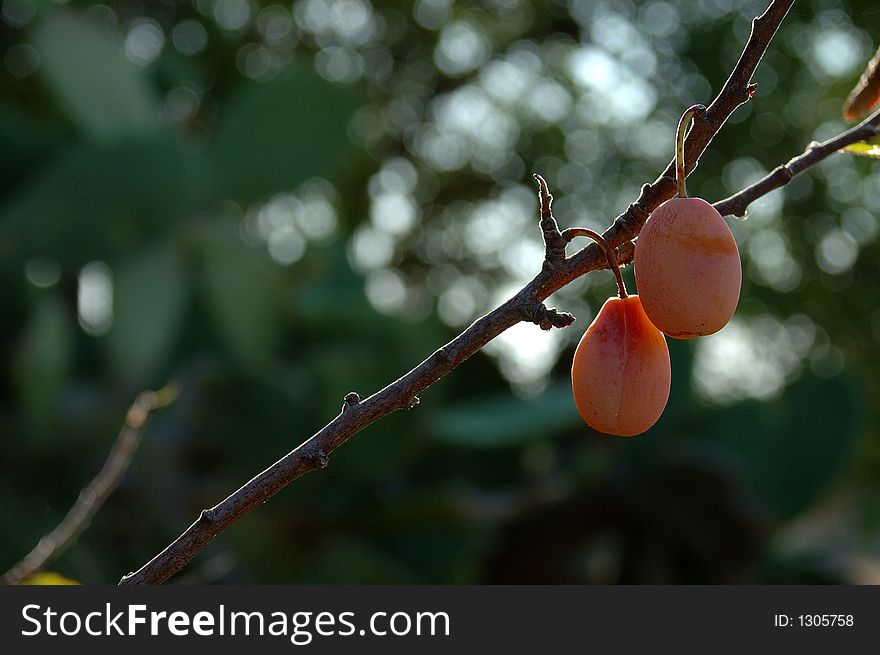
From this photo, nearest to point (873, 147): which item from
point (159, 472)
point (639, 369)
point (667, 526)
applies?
point (639, 369)

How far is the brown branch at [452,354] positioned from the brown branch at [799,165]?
0.11 feet

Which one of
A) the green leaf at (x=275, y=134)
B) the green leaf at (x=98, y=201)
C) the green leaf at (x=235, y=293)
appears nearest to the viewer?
the green leaf at (x=98, y=201)

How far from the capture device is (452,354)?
38 centimetres

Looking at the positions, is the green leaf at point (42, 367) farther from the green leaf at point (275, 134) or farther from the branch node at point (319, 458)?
the branch node at point (319, 458)

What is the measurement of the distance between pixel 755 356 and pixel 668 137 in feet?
3.34

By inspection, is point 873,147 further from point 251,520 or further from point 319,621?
point 251,520

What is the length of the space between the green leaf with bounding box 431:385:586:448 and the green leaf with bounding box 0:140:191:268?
2.08 feet

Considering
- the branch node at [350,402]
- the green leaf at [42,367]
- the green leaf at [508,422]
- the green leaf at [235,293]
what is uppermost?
the green leaf at [235,293]

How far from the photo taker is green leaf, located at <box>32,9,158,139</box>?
2.09m

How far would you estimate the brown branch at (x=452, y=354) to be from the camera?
1.27ft

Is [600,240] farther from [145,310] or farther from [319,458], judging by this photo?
[145,310]

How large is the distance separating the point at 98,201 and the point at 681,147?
1.57m

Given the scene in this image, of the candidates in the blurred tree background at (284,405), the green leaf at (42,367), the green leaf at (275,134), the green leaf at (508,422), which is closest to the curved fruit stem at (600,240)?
the blurred tree background at (284,405)

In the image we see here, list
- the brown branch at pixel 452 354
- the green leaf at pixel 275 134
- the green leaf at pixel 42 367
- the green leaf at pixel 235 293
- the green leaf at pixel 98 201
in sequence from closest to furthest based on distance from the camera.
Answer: the brown branch at pixel 452 354 < the green leaf at pixel 42 367 < the green leaf at pixel 98 201 < the green leaf at pixel 235 293 < the green leaf at pixel 275 134
